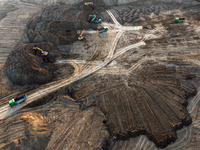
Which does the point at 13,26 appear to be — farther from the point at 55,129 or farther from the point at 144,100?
the point at 144,100

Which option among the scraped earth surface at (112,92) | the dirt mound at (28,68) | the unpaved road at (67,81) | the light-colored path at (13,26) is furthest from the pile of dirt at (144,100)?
the light-colored path at (13,26)

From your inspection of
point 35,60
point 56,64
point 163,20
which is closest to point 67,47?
point 56,64

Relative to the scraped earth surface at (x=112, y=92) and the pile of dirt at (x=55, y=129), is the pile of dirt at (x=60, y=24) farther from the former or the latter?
the pile of dirt at (x=55, y=129)

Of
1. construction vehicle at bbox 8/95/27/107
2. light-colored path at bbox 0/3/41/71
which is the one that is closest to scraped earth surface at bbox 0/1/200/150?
construction vehicle at bbox 8/95/27/107

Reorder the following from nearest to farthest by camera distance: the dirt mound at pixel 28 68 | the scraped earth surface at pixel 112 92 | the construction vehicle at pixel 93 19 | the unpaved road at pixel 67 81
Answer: the scraped earth surface at pixel 112 92
the unpaved road at pixel 67 81
the dirt mound at pixel 28 68
the construction vehicle at pixel 93 19

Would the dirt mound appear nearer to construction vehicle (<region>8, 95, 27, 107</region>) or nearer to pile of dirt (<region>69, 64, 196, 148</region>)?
construction vehicle (<region>8, 95, 27, 107</region>)

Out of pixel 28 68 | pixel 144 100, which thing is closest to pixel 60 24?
pixel 28 68
